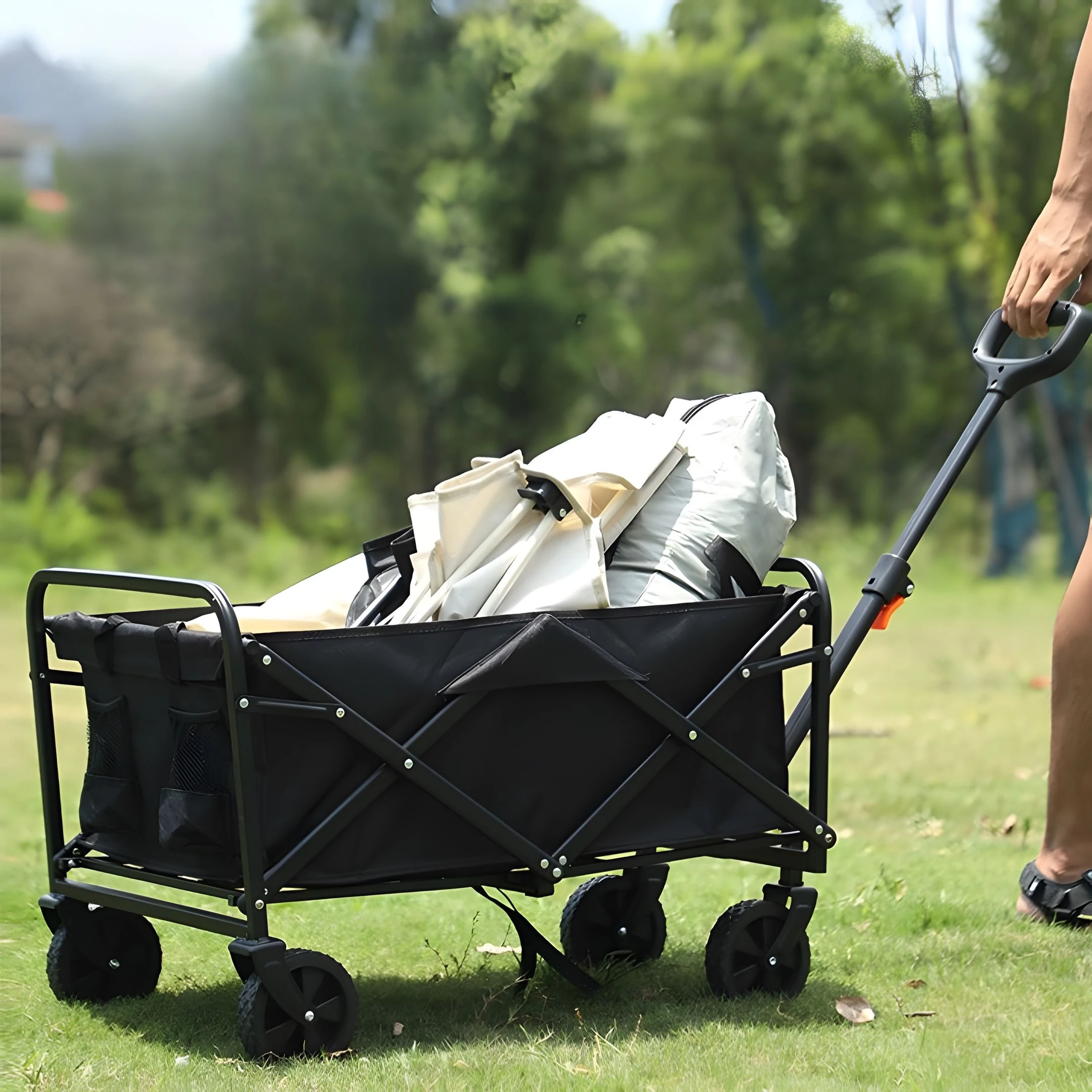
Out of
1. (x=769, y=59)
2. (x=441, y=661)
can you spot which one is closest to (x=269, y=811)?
(x=441, y=661)

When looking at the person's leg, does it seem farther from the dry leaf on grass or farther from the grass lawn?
the dry leaf on grass

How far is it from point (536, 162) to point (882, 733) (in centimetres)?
887

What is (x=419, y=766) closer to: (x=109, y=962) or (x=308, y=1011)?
(x=308, y=1011)

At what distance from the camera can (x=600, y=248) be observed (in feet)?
46.0

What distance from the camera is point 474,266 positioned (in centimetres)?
1327

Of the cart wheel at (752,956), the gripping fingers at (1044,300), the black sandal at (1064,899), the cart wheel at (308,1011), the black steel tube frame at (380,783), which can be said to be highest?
the gripping fingers at (1044,300)

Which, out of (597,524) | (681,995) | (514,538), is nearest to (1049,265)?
(597,524)

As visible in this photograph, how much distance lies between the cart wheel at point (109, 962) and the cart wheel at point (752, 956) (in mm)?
987

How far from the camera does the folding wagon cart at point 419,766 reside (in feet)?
7.88

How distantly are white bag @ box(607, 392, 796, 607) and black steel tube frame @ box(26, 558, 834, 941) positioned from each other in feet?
0.38

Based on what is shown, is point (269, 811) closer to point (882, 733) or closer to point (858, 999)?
point (858, 999)

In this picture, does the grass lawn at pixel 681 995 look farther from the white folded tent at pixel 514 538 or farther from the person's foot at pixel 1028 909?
the white folded tent at pixel 514 538

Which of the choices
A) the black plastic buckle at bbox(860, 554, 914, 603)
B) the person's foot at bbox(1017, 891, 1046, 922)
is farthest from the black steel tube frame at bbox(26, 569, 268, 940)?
the person's foot at bbox(1017, 891, 1046, 922)

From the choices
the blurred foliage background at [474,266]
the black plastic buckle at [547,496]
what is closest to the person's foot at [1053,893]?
the black plastic buckle at [547,496]
